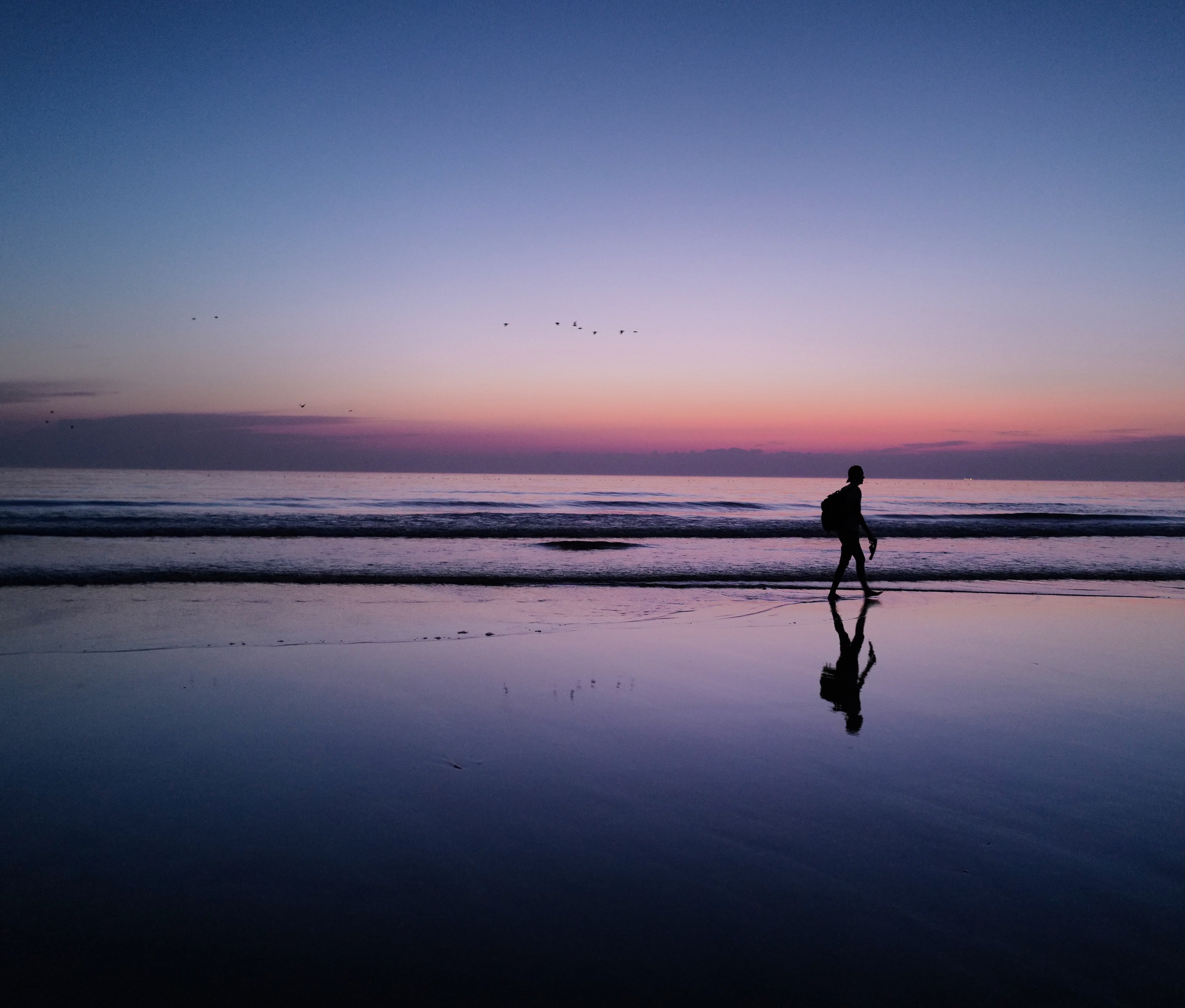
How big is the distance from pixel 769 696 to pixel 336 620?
582 cm

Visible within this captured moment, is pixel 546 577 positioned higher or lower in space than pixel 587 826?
lower

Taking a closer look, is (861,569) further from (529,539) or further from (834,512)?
(529,539)

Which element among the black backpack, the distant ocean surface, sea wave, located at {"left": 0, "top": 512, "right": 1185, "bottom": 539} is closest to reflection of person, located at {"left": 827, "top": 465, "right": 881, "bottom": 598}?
the black backpack

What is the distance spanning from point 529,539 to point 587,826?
777 inches

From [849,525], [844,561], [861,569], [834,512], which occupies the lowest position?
[861,569]

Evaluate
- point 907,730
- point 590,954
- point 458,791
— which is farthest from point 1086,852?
point 458,791

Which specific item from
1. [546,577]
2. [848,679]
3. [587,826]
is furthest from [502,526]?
[587,826]

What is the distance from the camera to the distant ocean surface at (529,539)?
1517 centimetres

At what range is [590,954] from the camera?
2795mm

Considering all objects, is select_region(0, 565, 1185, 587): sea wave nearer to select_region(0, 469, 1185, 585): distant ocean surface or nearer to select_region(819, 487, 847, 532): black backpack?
select_region(0, 469, 1185, 585): distant ocean surface

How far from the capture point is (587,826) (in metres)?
3.88

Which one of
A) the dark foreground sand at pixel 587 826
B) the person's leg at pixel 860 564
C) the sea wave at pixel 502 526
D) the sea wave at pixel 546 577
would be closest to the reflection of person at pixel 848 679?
the dark foreground sand at pixel 587 826

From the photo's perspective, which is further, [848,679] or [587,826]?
[848,679]

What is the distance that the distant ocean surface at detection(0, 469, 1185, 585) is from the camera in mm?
15172
